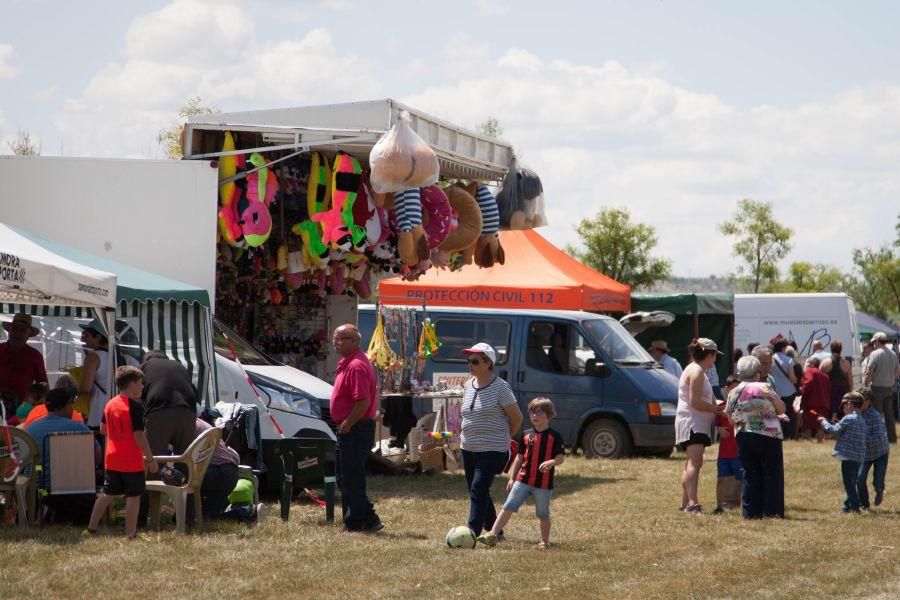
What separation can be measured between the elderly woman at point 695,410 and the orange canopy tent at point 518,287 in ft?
28.8

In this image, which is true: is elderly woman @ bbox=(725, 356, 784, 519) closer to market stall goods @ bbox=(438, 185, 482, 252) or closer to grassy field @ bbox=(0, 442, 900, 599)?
grassy field @ bbox=(0, 442, 900, 599)

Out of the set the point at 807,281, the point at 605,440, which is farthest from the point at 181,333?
the point at 807,281

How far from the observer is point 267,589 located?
7.25 meters

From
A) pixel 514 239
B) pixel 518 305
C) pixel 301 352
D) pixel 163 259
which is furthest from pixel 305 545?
pixel 514 239

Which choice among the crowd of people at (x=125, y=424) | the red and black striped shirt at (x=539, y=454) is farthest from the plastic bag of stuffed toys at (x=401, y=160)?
the red and black striped shirt at (x=539, y=454)

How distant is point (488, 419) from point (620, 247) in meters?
35.7

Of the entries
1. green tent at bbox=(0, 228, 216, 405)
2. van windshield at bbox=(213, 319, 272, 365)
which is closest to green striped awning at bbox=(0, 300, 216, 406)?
green tent at bbox=(0, 228, 216, 405)

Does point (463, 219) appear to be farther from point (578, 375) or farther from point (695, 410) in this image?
point (695, 410)

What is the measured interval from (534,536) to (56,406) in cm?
369

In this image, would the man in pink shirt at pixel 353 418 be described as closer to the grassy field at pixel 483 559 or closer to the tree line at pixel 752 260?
the grassy field at pixel 483 559

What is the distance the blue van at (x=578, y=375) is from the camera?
16.0 m

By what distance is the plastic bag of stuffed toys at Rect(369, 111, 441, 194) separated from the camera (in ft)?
38.5

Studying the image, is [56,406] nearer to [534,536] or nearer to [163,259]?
[163,259]

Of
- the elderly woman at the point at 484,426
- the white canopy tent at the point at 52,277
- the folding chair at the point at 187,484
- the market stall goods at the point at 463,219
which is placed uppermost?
the market stall goods at the point at 463,219
